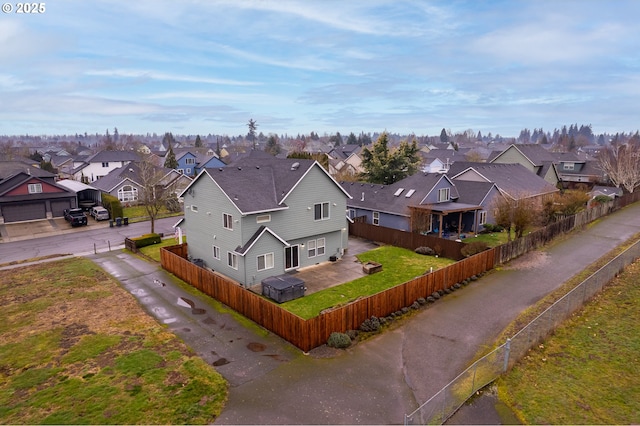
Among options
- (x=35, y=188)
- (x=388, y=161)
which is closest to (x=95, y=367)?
(x=35, y=188)

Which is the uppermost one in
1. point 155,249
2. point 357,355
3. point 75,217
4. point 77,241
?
point 75,217

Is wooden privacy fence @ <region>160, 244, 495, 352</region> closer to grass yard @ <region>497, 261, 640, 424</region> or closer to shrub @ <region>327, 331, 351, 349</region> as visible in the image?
shrub @ <region>327, 331, 351, 349</region>

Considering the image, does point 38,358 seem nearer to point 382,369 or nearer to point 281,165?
point 382,369

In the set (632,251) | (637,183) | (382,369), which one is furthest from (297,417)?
(637,183)

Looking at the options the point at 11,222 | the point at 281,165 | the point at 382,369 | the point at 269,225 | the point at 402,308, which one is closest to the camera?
the point at 382,369

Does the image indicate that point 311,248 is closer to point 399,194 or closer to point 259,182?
point 259,182

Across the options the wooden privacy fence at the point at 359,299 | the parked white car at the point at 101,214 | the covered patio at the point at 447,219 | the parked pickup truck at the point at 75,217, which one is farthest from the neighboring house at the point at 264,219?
the parked white car at the point at 101,214
